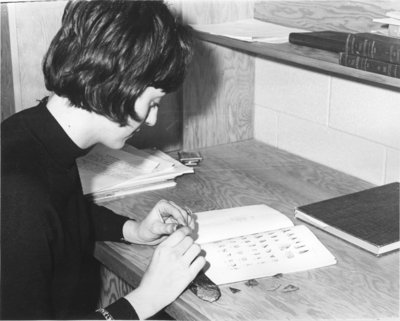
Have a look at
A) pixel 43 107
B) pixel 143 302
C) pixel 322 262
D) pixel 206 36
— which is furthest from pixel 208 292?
pixel 206 36

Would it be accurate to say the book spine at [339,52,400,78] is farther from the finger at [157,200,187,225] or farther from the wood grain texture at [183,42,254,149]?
the wood grain texture at [183,42,254,149]

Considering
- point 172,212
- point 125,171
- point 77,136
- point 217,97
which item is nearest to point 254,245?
point 172,212

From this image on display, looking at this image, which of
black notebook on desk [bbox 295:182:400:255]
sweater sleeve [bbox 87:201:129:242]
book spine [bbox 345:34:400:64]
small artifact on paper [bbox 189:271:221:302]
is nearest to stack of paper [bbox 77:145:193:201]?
sweater sleeve [bbox 87:201:129:242]

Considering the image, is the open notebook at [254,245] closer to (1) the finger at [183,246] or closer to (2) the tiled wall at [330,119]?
(1) the finger at [183,246]

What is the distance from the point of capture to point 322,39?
66.4 inches

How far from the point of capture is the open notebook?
54.8 inches

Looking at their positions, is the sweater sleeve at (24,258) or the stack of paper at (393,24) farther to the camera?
the stack of paper at (393,24)

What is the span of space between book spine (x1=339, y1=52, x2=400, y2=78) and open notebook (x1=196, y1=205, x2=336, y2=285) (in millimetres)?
367

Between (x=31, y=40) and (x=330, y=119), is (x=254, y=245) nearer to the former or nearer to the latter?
(x=330, y=119)

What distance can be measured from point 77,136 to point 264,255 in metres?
0.44

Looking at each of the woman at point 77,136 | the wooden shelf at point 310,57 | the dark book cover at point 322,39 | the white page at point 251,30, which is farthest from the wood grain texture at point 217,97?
the woman at point 77,136

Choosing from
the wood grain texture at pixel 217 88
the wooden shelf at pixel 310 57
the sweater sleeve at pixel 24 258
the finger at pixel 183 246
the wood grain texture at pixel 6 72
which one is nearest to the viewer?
the sweater sleeve at pixel 24 258

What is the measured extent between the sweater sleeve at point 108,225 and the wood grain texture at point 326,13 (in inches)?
29.4

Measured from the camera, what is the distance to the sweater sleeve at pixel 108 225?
1.54 metres
